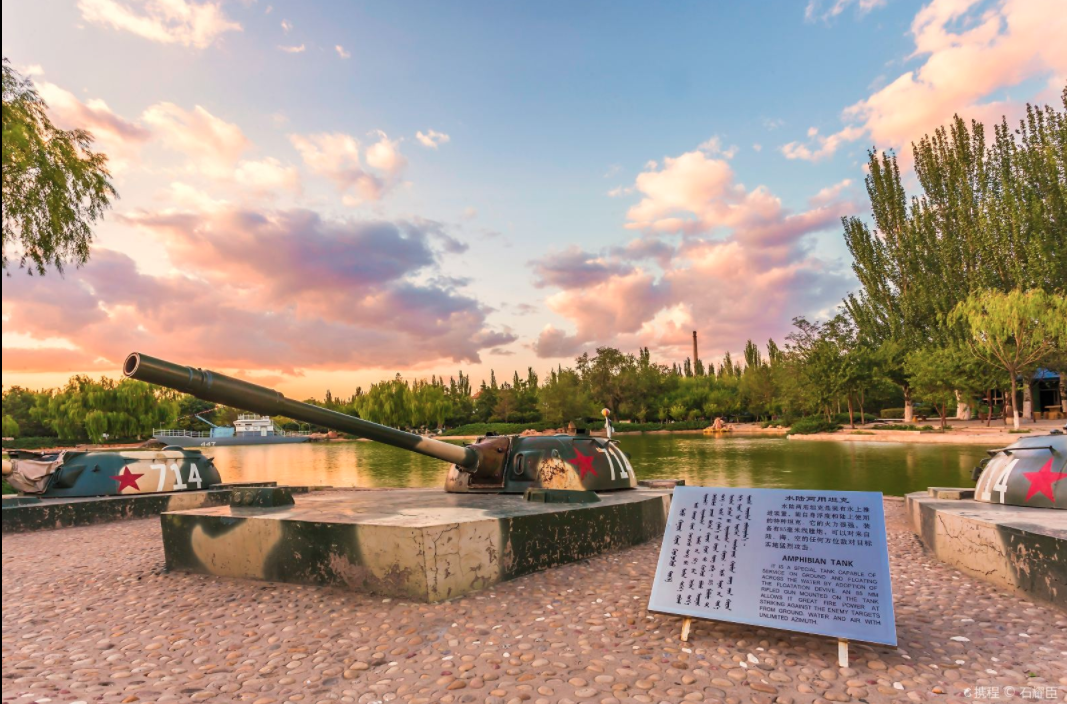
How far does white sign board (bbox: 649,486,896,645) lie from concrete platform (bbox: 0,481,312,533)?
9533 millimetres

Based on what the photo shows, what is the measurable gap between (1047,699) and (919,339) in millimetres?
48955

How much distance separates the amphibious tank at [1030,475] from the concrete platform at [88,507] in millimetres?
11577

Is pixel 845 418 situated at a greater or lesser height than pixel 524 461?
lesser

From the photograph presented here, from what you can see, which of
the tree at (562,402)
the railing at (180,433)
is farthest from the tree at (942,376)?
the railing at (180,433)

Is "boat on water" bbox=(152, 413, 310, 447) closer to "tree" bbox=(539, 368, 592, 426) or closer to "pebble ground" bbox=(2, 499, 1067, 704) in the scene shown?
"tree" bbox=(539, 368, 592, 426)

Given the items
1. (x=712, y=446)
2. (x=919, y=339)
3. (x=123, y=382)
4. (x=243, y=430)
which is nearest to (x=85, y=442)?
(x=123, y=382)

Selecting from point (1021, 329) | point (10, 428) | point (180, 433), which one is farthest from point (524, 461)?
point (180, 433)

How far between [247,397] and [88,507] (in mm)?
7584

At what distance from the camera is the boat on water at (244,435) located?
6173 cm

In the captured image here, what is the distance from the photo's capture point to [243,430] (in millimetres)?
72312

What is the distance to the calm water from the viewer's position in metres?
18.8

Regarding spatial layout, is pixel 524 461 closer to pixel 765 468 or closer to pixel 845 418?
pixel 765 468

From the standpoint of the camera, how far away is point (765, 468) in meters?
23.5

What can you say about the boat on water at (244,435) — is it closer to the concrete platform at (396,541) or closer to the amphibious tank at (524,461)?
the amphibious tank at (524,461)
